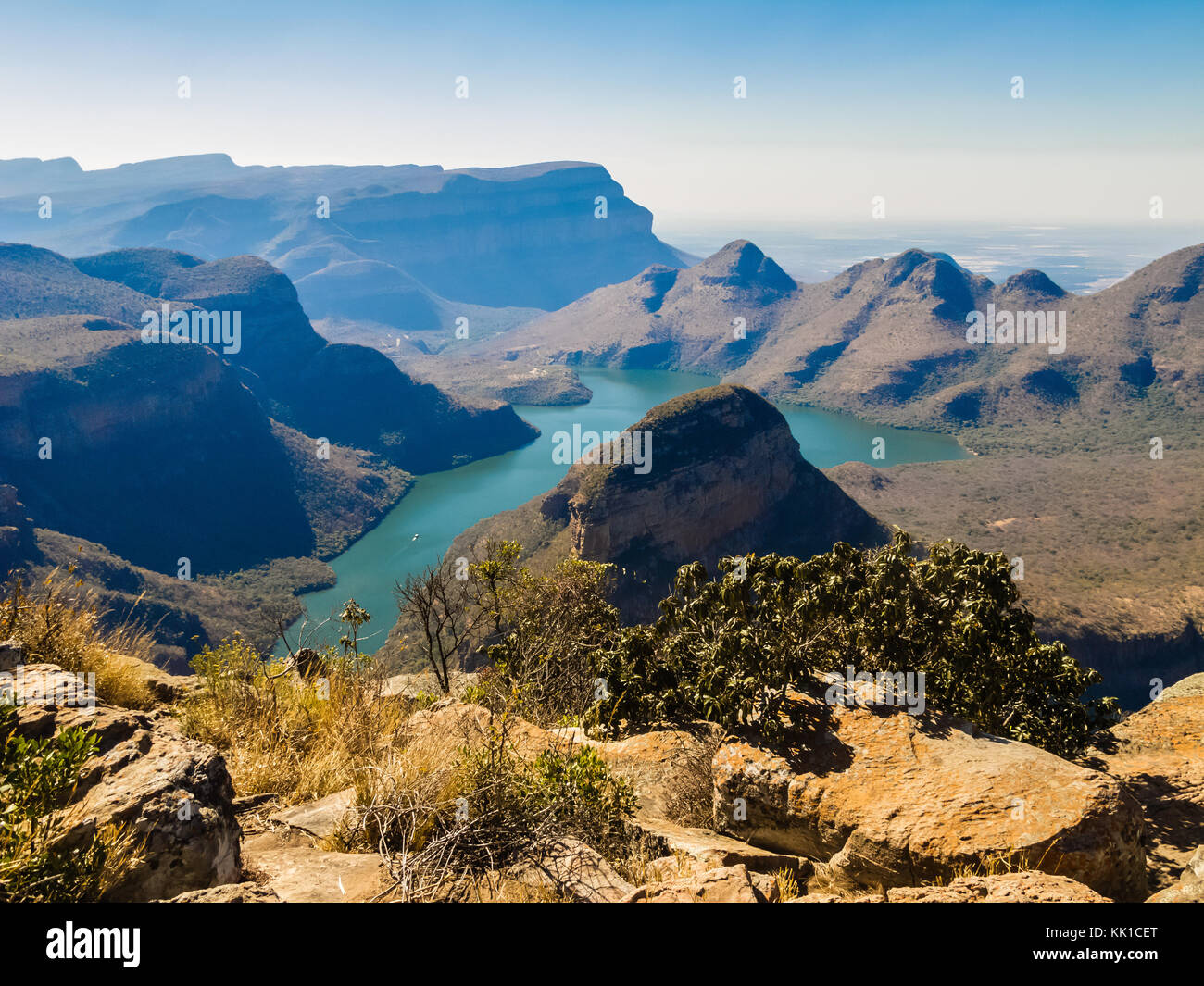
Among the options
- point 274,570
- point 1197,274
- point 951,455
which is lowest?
point 274,570

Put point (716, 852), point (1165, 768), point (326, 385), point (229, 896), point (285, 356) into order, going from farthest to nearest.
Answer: point (285, 356) < point (326, 385) < point (1165, 768) < point (716, 852) < point (229, 896)

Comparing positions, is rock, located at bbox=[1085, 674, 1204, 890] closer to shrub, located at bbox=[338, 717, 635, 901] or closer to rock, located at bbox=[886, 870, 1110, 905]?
rock, located at bbox=[886, 870, 1110, 905]

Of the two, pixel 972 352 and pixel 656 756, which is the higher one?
pixel 972 352

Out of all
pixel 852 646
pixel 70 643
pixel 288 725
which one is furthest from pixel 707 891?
pixel 70 643

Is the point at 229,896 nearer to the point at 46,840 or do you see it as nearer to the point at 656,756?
the point at 46,840
